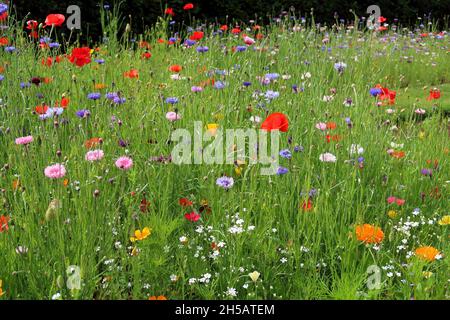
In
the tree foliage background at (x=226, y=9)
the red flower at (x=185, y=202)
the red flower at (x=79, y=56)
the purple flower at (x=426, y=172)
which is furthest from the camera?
the tree foliage background at (x=226, y=9)

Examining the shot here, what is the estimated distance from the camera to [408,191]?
2.64 metres

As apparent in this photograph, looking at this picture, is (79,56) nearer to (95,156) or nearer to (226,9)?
(95,156)

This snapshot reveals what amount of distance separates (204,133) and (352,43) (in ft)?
11.5

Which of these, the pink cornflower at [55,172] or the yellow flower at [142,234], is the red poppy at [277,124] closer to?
the yellow flower at [142,234]

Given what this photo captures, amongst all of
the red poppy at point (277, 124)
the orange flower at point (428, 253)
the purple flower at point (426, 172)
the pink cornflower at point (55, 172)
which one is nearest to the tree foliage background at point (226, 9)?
the pink cornflower at point (55, 172)

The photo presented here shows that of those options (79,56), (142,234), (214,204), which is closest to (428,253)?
(214,204)

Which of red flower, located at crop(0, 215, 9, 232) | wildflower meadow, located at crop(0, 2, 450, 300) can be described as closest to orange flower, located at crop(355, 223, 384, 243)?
wildflower meadow, located at crop(0, 2, 450, 300)

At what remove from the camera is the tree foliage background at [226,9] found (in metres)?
5.80

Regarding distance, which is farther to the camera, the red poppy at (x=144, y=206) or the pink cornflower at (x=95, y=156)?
the red poppy at (x=144, y=206)

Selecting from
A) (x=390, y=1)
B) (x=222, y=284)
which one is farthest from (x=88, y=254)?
(x=390, y=1)

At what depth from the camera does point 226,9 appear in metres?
7.32

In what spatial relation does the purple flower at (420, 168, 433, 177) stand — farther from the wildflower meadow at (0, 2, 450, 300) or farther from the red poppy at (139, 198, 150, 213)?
the red poppy at (139, 198, 150, 213)

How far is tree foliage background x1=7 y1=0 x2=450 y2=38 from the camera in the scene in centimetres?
580
